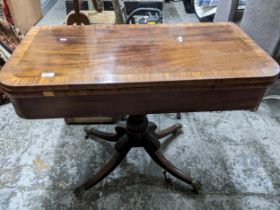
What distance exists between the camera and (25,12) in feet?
8.30

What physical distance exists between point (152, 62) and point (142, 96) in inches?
5.1

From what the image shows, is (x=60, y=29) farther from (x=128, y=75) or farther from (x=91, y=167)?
(x=91, y=167)

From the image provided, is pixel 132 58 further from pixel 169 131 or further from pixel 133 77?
pixel 169 131

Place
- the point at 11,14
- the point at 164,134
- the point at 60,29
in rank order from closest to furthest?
the point at 60,29 → the point at 164,134 → the point at 11,14

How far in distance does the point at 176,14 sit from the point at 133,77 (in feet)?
9.22

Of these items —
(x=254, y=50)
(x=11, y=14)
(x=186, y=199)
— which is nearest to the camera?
(x=254, y=50)

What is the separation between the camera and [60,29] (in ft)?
3.33

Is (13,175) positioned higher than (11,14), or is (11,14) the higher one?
(11,14)

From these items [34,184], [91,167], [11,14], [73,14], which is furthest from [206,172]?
[11,14]

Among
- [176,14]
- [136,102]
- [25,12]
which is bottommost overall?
[176,14]

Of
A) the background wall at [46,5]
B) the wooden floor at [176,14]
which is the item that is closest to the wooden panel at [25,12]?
the background wall at [46,5]

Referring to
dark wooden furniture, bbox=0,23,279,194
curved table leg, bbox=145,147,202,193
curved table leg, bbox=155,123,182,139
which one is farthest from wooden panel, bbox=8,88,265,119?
curved table leg, bbox=155,123,182,139

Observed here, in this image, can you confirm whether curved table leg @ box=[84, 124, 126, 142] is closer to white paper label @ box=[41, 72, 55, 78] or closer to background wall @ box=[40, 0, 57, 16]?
white paper label @ box=[41, 72, 55, 78]

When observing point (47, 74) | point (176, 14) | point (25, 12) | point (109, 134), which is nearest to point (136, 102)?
point (47, 74)
